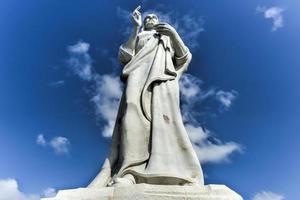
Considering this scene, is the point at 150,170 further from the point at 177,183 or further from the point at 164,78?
the point at 164,78

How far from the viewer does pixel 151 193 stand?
5641 millimetres

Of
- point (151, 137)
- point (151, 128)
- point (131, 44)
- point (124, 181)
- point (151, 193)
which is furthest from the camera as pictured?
point (131, 44)

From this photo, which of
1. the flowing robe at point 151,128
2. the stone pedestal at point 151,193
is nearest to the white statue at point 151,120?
the flowing robe at point 151,128

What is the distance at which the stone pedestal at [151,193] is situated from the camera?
5621 mm

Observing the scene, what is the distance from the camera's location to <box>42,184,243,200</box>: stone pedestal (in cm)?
562

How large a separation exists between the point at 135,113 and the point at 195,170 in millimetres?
1716

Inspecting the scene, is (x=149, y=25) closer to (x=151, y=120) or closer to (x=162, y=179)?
(x=151, y=120)

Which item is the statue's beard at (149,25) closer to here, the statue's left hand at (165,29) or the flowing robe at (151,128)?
the statue's left hand at (165,29)

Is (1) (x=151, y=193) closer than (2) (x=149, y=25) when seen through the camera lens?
Yes

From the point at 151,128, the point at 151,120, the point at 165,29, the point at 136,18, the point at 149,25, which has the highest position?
the point at 149,25

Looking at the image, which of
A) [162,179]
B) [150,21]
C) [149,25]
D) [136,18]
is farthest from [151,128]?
[150,21]

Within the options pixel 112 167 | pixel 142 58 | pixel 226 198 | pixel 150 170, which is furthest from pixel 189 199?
pixel 142 58

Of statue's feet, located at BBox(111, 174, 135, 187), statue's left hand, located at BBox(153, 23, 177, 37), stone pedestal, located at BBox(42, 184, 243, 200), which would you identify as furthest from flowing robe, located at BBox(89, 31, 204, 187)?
stone pedestal, located at BBox(42, 184, 243, 200)

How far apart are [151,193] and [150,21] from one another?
18.1 ft
